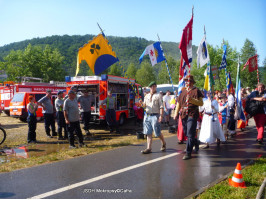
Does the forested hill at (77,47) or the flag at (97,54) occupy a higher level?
the forested hill at (77,47)

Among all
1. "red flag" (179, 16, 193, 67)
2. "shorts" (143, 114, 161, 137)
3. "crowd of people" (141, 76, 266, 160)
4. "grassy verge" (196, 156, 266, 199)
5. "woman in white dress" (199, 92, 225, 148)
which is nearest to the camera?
"grassy verge" (196, 156, 266, 199)

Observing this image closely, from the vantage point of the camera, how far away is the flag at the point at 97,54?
8922mm

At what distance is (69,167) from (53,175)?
0.59 meters

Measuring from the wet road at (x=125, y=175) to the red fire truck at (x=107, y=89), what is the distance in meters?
3.99

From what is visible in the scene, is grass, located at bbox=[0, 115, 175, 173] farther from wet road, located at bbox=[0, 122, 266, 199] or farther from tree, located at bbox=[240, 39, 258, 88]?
tree, located at bbox=[240, 39, 258, 88]

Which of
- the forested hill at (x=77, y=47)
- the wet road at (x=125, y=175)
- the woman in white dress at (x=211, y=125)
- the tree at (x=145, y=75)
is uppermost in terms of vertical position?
the forested hill at (x=77, y=47)

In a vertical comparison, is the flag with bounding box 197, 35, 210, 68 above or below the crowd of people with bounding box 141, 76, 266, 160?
above

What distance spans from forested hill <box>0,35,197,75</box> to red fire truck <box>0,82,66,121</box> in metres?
75.0

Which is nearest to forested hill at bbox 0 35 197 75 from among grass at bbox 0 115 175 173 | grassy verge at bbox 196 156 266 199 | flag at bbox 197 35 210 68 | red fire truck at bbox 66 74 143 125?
red fire truck at bbox 66 74 143 125

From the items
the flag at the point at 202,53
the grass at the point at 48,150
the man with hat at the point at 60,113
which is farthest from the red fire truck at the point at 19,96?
the flag at the point at 202,53

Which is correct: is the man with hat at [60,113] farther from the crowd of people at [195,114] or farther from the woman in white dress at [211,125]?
the woman in white dress at [211,125]

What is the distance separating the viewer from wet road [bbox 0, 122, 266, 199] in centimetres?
388

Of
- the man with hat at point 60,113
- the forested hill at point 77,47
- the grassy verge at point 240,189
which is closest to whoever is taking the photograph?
the grassy verge at point 240,189

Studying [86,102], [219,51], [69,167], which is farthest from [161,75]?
[69,167]
